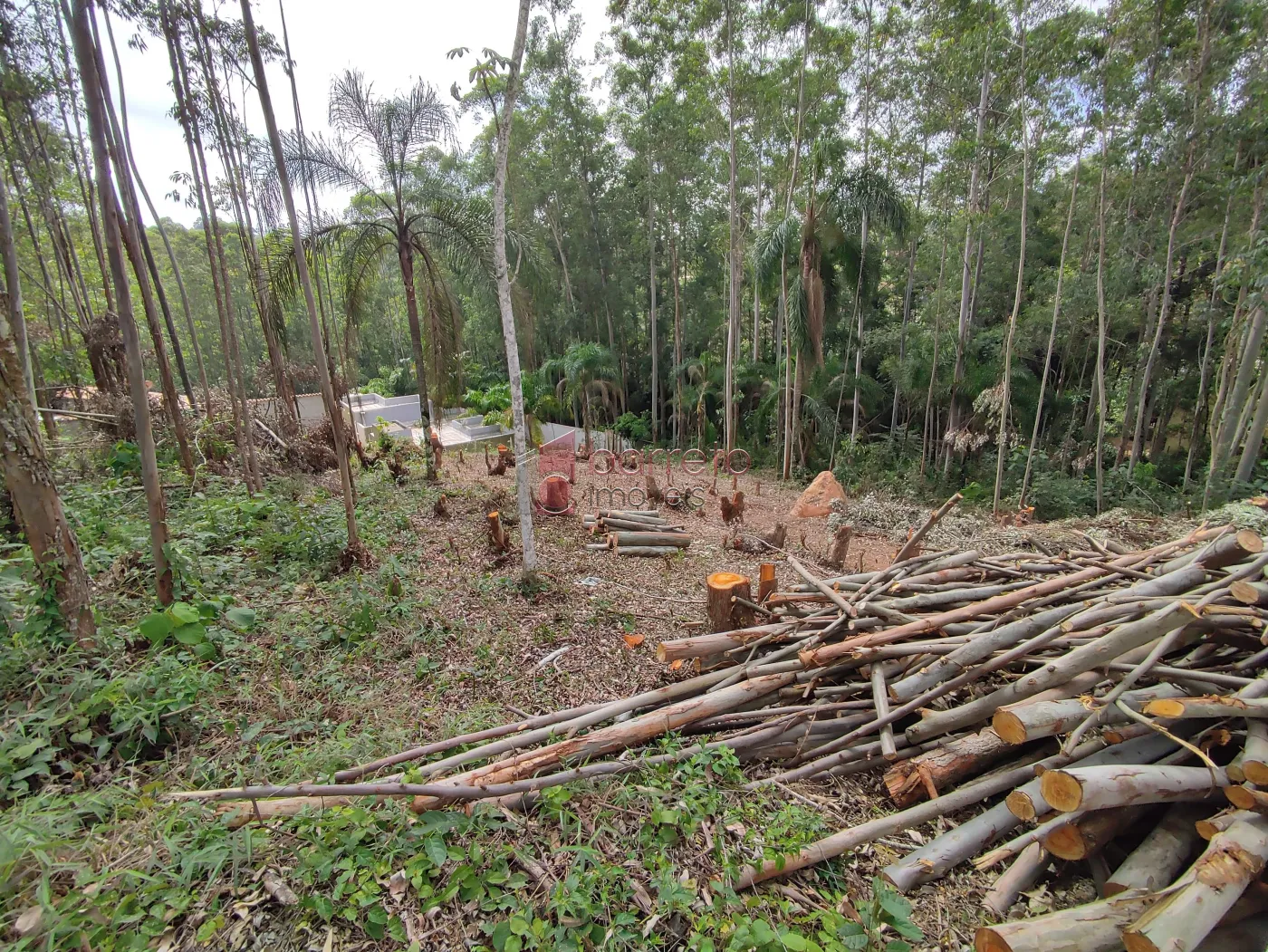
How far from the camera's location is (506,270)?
4.50 meters

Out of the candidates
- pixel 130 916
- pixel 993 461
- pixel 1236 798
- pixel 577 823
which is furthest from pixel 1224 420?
pixel 130 916

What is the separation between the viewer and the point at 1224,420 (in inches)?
346

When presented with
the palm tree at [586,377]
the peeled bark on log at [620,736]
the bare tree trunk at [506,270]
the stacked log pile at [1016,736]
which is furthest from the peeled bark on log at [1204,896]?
the palm tree at [586,377]

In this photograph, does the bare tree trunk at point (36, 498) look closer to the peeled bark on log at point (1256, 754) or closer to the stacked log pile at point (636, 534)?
the stacked log pile at point (636, 534)

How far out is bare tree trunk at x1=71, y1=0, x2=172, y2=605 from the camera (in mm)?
2936

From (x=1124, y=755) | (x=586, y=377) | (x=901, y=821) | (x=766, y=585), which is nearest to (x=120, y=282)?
(x=766, y=585)

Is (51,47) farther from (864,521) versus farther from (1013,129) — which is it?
(1013,129)

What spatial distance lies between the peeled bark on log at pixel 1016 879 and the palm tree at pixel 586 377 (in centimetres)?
1094

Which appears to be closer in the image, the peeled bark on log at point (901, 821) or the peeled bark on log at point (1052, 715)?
the peeled bark on log at point (901, 821)

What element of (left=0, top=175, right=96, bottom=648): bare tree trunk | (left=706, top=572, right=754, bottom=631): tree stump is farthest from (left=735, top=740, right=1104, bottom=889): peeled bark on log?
(left=0, top=175, right=96, bottom=648): bare tree trunk

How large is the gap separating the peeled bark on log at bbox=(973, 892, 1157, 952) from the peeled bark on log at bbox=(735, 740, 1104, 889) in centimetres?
51

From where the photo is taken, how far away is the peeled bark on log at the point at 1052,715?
2.16m

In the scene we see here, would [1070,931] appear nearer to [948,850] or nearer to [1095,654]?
[948,850]

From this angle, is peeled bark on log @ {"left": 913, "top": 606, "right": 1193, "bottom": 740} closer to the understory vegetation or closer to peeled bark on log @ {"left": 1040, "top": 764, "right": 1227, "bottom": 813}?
peeled bark on log @ {"left": 1040, "top": 764, "right": 1227, "bottom": 813}
